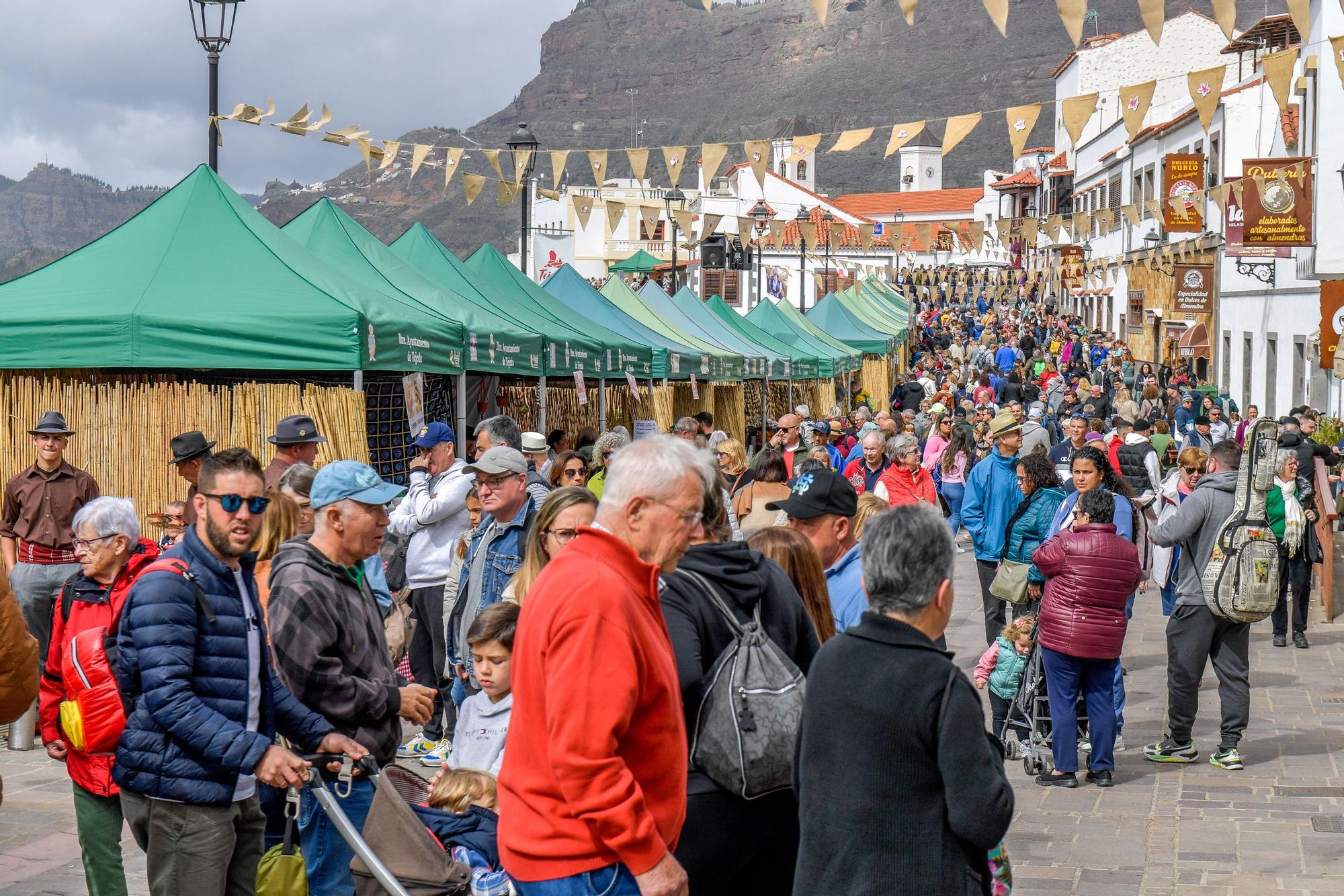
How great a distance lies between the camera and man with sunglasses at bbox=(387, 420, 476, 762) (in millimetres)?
7715

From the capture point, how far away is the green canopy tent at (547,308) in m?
14.9

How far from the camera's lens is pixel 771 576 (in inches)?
151

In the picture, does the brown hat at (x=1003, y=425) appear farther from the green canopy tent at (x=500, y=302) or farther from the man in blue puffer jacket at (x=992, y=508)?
the green canopy tent at (x=500, y=302)

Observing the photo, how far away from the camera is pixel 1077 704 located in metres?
7.79

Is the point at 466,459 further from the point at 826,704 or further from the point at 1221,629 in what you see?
the point at 826,704

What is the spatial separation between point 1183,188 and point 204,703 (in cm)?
3275

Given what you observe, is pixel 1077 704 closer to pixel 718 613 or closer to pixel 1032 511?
pixel 1032 511

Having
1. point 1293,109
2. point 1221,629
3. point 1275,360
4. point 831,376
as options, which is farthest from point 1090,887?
point 1275,360

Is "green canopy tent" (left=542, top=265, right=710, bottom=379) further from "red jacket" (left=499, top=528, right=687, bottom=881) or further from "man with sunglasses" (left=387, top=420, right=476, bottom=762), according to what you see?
"red jacket" (left=499, top=528, right=687, bottom=881)

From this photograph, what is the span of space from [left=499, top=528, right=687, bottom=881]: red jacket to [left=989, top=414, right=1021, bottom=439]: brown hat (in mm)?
7625

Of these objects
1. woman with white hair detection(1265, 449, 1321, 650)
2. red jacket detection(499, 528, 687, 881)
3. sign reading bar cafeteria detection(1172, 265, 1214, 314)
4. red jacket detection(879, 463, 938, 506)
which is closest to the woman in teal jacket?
red jacket detection(879, 463, 938, 506)

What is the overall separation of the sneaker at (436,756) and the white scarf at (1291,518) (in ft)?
18.3

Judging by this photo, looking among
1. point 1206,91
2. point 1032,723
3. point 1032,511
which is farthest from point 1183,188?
point 1032,723

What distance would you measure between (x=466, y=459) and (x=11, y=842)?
21.8 feet
